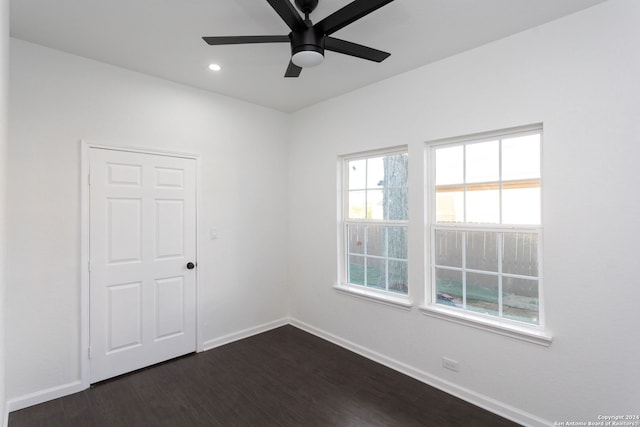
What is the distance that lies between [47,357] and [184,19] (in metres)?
2.88

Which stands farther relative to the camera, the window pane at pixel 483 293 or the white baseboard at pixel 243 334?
the white baseboard at pixel 243 334

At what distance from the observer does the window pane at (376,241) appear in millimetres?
3332

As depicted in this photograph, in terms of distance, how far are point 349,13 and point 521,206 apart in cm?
187

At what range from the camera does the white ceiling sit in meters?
2.05

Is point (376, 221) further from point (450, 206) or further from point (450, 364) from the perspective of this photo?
point (450, 364)

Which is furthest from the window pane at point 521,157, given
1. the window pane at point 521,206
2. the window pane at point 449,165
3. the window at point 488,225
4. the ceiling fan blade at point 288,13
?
the ceiling fan blade at point 288,13

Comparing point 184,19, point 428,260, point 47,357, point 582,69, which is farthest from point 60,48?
point 582,69

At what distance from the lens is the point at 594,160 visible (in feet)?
6.67

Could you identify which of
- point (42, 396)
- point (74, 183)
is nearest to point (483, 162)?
point (74, 183)

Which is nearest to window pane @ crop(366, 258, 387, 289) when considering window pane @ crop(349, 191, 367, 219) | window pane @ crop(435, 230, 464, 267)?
window pane @ crop(349, 191, 367, 219)

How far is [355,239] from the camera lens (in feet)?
11.8

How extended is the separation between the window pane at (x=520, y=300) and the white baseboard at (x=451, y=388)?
659mm

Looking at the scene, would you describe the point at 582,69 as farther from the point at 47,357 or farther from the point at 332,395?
the point at 47,357

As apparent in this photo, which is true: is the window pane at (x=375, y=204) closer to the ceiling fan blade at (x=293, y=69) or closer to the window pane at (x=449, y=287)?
the window pane at (x=449, y=287)
